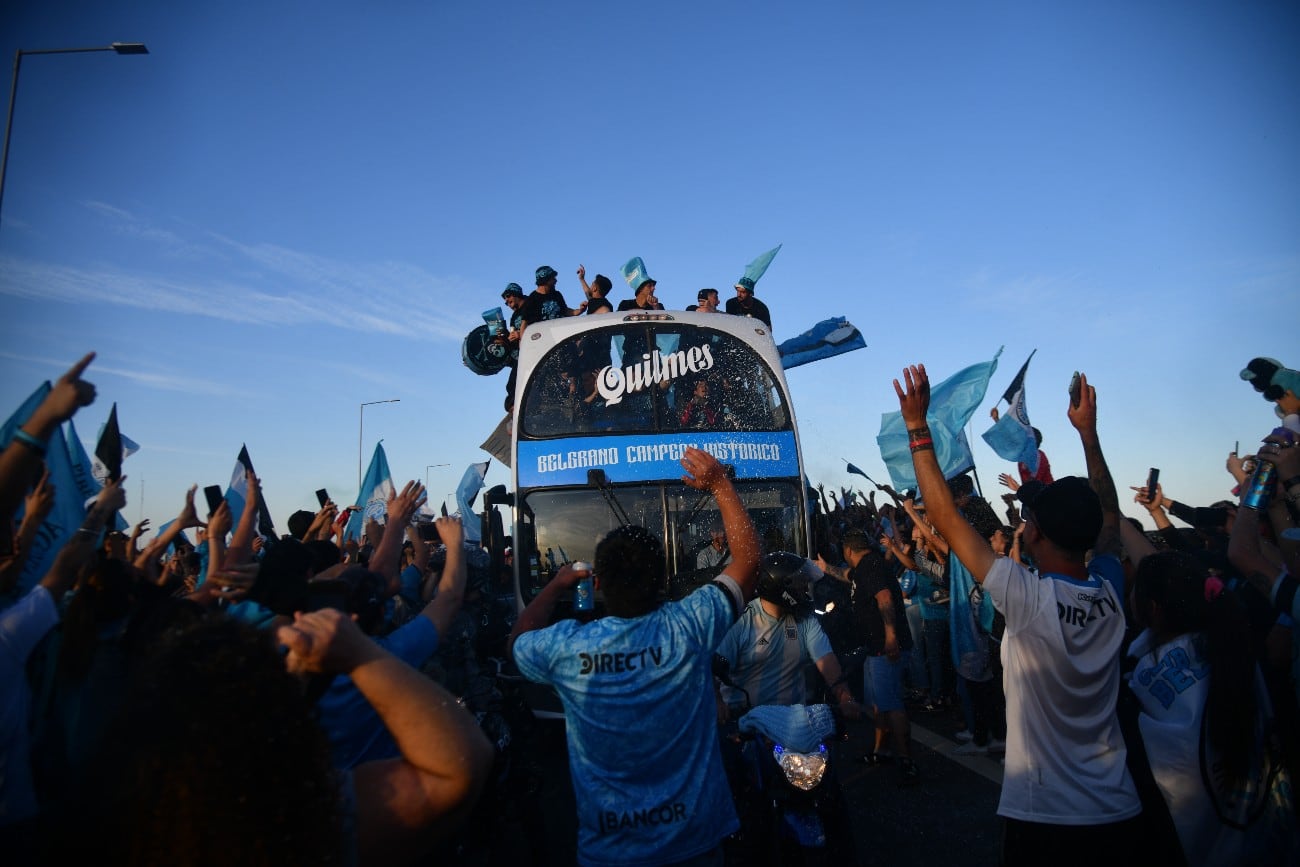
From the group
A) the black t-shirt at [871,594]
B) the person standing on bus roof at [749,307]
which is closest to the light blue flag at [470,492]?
the person standing on bus roof at [749,307]

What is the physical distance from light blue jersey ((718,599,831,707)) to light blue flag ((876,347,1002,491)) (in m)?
5.63

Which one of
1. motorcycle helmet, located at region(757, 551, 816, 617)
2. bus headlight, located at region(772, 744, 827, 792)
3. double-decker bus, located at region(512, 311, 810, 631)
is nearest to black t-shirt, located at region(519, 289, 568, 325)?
double-decker bus, located at region(512, 311, 810, 631)

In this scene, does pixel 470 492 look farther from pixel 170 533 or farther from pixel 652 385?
pixel 170 533

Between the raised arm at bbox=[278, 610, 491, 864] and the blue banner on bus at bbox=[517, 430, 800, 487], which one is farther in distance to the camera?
the blue banner on bus at bbox=[517, 430, 800, 487]

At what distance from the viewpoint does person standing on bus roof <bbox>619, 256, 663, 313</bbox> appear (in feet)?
32.0

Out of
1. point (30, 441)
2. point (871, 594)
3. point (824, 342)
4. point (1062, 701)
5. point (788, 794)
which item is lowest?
point (788, 794)

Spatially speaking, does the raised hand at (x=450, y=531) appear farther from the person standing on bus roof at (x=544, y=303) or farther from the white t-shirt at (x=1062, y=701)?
the person standing on bus roof at (x=544, y=303)

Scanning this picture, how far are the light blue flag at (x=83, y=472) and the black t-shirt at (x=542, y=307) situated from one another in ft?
14.5

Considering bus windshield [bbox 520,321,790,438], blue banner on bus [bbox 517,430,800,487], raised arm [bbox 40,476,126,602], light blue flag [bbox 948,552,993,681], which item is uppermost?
bus windshield [bbox 520,321,790,438]

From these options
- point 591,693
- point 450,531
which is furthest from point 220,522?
point 591,693

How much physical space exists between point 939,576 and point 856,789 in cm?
280

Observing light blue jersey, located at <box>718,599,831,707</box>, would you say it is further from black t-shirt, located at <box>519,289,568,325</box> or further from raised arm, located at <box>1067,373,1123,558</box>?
black t-shirt, located at <box>519,289,568,325</box>

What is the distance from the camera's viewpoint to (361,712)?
2.73 m

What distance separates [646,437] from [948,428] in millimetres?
4404
